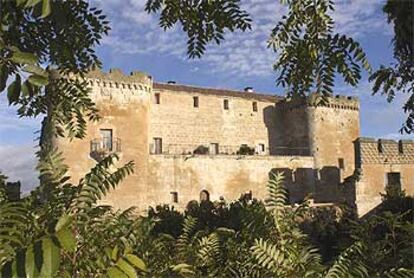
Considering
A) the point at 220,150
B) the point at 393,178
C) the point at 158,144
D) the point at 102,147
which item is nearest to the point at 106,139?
the point at 102,147

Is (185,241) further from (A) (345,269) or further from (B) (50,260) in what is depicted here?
(B) (50,260)

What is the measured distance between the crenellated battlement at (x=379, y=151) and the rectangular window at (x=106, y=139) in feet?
43.9

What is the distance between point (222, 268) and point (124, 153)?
26567mm

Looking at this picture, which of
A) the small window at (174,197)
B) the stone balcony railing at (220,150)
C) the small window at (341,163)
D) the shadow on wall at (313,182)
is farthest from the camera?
the small window at (341,163)

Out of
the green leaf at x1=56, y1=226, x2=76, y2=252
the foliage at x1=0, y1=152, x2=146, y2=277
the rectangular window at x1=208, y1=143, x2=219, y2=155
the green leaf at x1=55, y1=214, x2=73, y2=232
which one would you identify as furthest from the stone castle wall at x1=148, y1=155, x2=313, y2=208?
the green leaf at x1=56, y1=226, x2=76, y2=252

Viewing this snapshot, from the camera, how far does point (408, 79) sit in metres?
4.64

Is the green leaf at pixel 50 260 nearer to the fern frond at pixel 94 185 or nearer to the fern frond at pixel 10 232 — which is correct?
the fern frond at pixel 10 232

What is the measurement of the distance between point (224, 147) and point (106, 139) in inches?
475

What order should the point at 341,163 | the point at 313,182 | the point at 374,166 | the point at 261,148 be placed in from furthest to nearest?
the point at 261,148 < the point at 341,163 < the point at 313,182 < the point at 374,166

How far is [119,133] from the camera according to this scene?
97.3 ft

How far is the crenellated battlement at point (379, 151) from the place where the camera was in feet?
84.1

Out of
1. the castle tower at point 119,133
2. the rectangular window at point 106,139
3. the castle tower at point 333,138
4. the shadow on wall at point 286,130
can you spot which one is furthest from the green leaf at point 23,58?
the shadow on wall at point 286,130

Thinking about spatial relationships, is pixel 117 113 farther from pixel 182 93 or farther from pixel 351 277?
pixel 351 277

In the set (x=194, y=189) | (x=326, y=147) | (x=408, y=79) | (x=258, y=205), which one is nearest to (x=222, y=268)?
(x=258, y=205)
